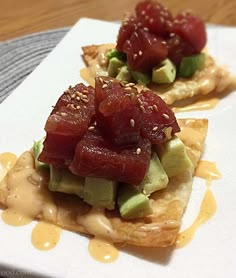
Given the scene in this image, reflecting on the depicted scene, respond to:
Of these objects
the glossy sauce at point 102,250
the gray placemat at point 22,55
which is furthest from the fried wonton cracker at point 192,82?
the glossy sauce at point 102,250

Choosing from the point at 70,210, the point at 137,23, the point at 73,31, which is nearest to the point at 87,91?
the point at 70,210

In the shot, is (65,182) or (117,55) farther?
(117,55)

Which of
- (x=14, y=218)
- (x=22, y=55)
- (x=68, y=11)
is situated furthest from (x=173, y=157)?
(x=68, y=11)

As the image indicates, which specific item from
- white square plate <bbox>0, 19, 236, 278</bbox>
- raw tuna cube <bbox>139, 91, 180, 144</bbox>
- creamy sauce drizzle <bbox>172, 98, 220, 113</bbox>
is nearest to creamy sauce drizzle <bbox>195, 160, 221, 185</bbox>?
white square plate <bbox>0, 19, 236, 278</bbox>

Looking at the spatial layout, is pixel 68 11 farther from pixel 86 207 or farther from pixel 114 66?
pixel 86 207

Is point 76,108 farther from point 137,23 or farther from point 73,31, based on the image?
point 73,31

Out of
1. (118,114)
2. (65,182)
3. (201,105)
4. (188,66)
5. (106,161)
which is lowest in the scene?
(201,105)
